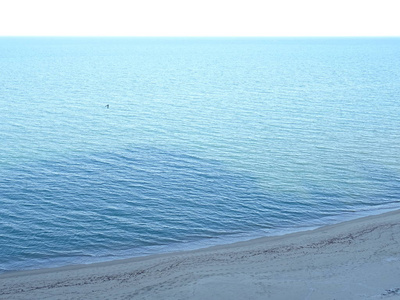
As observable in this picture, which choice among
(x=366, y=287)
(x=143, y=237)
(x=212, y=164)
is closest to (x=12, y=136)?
(x=212, y=164)

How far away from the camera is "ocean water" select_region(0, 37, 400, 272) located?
38.4m

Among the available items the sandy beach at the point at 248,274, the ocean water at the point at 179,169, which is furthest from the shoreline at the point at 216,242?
the sandy beach at the point at 248,274

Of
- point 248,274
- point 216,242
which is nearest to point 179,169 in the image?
point 216,242

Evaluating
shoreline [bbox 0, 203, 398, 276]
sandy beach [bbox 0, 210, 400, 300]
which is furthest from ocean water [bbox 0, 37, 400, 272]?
sandy beach [bbox 0, 210, 400, 300]

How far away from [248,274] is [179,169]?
20.9m

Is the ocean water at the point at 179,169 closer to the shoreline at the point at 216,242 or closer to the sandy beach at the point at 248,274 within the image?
the shoreline at the point at 216,242

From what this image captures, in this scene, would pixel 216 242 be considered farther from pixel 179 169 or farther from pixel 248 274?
pixel 179 169

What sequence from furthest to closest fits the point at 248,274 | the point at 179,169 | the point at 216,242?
the point at 179,169
the point at 216,242
the point at 248,274

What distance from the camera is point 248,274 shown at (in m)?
31.5

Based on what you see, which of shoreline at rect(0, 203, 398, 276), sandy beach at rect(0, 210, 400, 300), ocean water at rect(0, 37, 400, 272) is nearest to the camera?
sandy beach at rect(0, 210, 400, 300)

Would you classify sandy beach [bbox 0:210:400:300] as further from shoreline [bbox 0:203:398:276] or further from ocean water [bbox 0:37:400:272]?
ocean water [bbox 0:37:400:272]

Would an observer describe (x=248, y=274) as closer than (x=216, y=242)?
Yes

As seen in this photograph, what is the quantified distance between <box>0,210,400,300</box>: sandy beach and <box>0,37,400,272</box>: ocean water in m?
2.47

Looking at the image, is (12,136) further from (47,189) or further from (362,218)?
(362,218)
